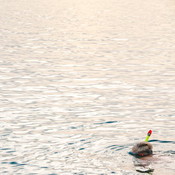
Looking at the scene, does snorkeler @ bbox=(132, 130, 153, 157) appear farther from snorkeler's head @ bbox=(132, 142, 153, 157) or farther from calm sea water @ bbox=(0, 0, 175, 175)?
calm sea water @ bbox=(0, 0, 175, 175)

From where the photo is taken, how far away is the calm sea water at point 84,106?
1354 cm

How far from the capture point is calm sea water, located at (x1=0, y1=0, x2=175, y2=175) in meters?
13.5

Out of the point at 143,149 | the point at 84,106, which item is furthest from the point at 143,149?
the point at 84,106

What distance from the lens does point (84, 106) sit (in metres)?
20.0

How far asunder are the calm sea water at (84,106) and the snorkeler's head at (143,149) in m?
0.22

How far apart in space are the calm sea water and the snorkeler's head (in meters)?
0.22

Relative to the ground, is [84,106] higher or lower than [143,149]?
lower

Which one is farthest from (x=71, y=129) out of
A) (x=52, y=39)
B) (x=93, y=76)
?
(x=52, y=39)

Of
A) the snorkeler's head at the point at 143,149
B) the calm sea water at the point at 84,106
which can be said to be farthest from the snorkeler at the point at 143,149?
the calm sea water at the point at 84,106

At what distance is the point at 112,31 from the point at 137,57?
735 inches

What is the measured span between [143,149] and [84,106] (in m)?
7.14

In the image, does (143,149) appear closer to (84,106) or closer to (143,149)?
(143,149)

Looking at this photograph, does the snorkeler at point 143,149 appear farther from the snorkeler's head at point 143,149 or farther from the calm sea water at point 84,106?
the calm sea water at point 84,106

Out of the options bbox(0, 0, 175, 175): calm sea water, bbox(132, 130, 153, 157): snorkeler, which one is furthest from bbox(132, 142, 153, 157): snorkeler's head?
bbox(0, 0, 175, 175): calm sea water
